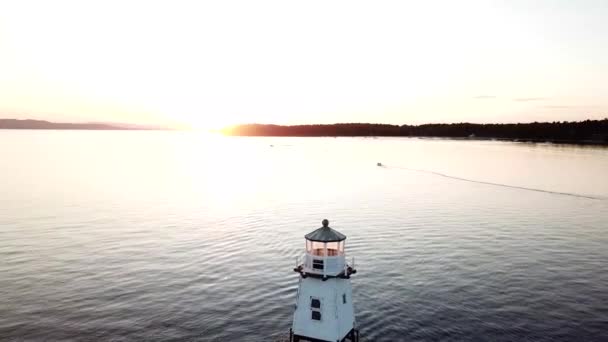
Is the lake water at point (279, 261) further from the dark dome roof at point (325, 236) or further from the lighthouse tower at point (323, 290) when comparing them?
the dark dome roof at point (325, 236)

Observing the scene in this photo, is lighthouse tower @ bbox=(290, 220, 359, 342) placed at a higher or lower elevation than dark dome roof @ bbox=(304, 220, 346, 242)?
lower

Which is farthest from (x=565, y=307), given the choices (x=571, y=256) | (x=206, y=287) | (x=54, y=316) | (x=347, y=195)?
(x=347, y=195)

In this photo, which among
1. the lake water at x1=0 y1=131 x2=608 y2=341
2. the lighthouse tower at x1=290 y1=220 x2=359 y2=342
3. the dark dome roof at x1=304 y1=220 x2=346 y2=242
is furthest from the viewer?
the lake water at x1=0 y1=131 x2=608 y2=341

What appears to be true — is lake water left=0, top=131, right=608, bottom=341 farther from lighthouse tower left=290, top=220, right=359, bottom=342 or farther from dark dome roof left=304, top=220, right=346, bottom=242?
dark dome roof left=304, top=220, right=346, bottom=242

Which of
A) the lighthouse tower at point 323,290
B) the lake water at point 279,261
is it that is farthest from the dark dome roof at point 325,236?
the lake water at point 279,261

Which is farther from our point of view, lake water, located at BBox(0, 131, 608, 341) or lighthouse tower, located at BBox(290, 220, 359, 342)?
lake water, located at BBox(0, 131, 608, 341)

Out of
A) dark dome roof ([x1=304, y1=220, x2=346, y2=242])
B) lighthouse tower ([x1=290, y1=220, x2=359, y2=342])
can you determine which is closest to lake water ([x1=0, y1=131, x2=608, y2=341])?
lighthouse tower ([x1=290, y1=220, x2=359, y2=342])
